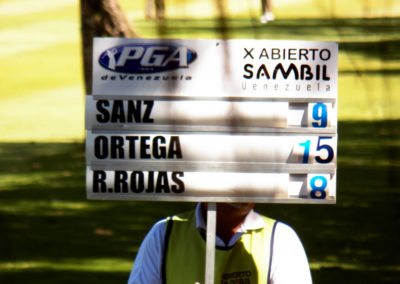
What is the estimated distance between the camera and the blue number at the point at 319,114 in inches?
164

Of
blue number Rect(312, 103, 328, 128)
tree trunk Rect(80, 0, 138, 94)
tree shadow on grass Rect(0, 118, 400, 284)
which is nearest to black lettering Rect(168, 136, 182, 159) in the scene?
blue number Rect(312, 103, 328, 128)

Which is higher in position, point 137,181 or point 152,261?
point 137,181

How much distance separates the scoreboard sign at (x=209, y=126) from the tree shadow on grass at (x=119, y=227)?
17.1 feet

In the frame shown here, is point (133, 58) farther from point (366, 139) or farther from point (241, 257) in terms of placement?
point (366, 139)

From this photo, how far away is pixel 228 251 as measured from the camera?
183 inches

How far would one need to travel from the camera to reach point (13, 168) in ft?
63.4

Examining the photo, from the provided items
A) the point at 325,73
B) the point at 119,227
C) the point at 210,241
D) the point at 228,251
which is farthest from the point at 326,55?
the point at 119,227

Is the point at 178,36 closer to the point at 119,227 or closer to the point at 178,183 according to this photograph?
the point at 178,183

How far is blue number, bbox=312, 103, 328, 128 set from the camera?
13.7 feet

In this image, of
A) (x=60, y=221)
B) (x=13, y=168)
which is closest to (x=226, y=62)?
(x=60, y=221)

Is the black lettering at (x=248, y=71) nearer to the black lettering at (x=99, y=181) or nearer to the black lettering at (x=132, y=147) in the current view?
the black lettering at (x=132, y=147)

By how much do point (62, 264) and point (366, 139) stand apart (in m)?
9.86

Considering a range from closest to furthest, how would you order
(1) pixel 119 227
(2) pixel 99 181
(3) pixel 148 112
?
1. (3) pixel 148 112
2. (2) pixel 99 181
3. (1) pixel 119 227

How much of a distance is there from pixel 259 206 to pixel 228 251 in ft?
35.2
